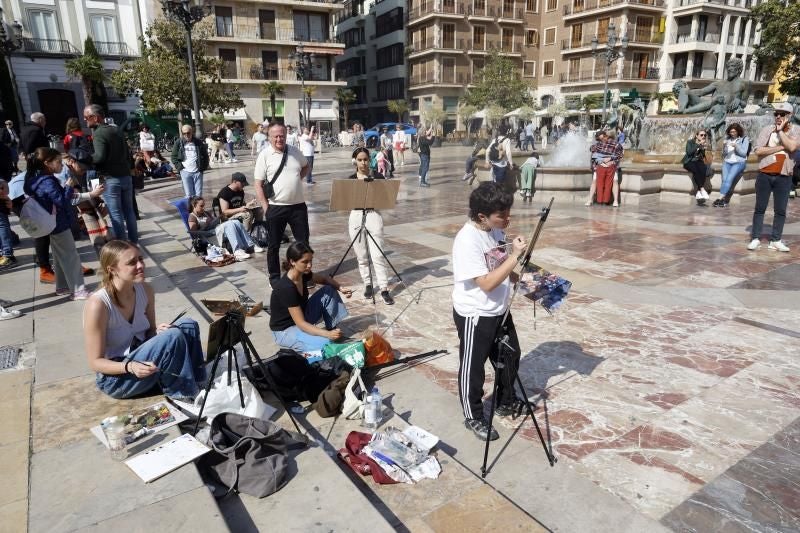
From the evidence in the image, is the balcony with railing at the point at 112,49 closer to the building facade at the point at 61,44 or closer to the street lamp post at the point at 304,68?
the building facade at the point at 61,44

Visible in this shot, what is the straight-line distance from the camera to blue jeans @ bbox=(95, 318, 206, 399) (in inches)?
138

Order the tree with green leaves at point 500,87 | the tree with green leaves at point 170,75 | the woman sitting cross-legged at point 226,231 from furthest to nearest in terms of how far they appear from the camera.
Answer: the tree with green leaves at point 500,87 → the tree with green leaves at point 170,75 → the woman sitting cross-legged at point 226,231

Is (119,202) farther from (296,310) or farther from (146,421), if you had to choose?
(146,421)

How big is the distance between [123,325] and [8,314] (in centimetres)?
290

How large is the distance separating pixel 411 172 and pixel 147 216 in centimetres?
1094

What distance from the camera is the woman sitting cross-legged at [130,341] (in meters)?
3.38

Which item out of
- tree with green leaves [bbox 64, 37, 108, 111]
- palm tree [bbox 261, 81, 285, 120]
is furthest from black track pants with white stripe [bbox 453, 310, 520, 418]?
palm tree [bbox 261, 81, 285, 120]

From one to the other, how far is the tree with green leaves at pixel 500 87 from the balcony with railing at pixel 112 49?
26985mm

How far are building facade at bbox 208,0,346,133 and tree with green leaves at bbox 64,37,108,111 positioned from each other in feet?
28.1

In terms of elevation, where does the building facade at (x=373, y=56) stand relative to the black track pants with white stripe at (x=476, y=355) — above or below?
above

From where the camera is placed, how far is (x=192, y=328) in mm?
3738

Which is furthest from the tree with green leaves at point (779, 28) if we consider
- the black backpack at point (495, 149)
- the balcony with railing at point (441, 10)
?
the balcony with railing at point (441, 10)

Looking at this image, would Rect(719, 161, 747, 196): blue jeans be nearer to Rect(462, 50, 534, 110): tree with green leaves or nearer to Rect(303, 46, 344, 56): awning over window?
Rect(462, 50, 534, 110): tree with green leaves

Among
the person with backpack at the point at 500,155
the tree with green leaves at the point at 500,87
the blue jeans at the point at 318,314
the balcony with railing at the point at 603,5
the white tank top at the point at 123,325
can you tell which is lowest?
the blue jeans at the point at 318,314
